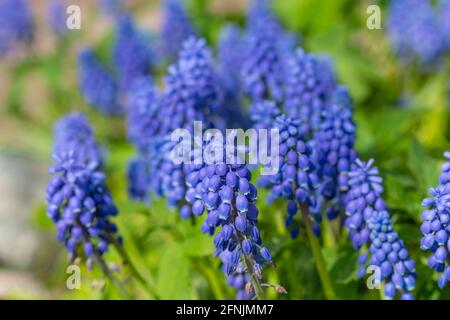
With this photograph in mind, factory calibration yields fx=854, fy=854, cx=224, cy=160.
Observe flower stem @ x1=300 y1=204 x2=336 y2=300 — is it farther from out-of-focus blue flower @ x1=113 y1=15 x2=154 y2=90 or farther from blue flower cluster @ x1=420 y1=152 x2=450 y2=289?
out-of-focus blue flower @ x1=113 y1=15 x2=154 y2=90

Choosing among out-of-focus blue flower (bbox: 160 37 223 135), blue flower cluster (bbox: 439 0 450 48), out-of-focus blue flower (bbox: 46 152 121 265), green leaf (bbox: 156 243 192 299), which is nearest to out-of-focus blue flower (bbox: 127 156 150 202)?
out-of-focus blue flower (bbox: 160 37 223 135)

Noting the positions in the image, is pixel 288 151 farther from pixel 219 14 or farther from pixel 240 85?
→ pixel 219 14

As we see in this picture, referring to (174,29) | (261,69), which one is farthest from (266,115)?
(174,29)

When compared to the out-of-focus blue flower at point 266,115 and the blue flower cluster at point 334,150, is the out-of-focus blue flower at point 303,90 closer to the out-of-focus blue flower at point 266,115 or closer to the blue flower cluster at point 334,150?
the out-of-focus blue flower at point 266,115

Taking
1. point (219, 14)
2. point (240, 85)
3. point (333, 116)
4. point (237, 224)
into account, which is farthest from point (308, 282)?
point (219, 14)

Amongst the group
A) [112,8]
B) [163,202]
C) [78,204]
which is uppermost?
[112,8]

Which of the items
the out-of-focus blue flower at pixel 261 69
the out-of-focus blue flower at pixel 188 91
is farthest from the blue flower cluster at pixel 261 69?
the out-of-focus blue flower at pixel 188 91

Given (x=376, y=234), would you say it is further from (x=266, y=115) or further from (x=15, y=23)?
(x=15, y=23)
